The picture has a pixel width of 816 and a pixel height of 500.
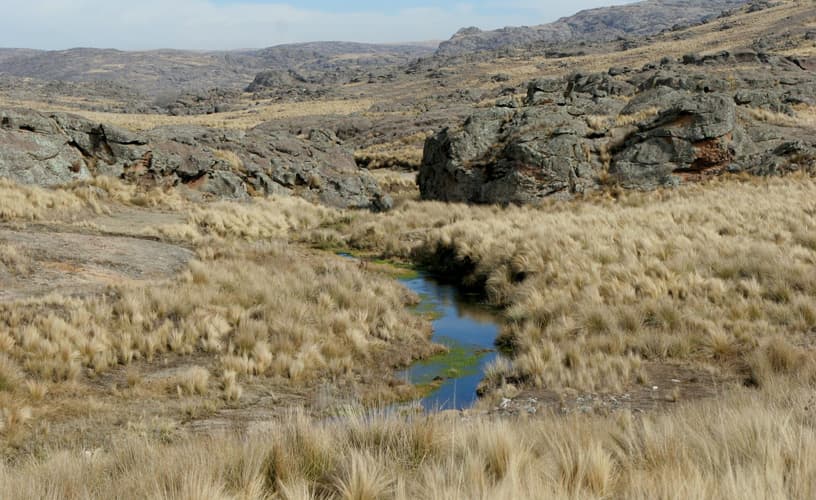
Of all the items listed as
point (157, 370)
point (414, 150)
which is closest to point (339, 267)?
point (157, 370)

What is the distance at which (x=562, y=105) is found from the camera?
29.2 metres

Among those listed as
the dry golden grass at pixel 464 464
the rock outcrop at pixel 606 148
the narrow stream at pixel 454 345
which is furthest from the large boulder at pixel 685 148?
the dry golden grass at pixel 464 464

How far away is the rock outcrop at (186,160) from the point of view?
72.7 ft

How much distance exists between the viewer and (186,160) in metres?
26.4

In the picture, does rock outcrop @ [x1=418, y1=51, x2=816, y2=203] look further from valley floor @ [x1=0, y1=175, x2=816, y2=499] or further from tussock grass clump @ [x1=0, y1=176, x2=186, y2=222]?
tussock grass clump @ [x1=0, y1=176, x2=186, y2=222]

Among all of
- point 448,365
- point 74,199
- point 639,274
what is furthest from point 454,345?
point 74,199

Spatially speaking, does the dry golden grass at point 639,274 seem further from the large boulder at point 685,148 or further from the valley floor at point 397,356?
the large boulder at point 685,148

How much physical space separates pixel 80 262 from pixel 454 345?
816 cm

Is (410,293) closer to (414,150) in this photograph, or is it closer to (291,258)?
(291,258)

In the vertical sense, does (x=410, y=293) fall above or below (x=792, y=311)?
below

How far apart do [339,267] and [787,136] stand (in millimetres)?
21117

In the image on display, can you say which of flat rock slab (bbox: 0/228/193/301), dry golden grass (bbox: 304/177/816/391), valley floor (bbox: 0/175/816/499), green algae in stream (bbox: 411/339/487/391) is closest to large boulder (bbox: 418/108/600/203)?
dry golden grass (bbox: 304/177/816/391)

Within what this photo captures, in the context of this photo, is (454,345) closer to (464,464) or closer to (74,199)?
(464,464)

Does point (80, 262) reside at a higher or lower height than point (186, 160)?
lower
